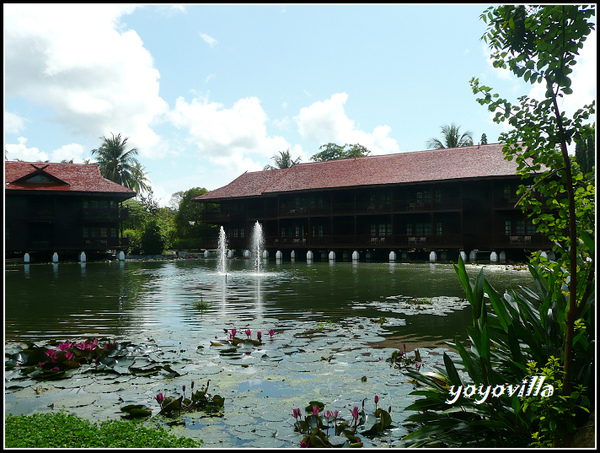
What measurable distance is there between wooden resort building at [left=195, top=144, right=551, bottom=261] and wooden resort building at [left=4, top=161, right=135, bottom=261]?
9.15 metres

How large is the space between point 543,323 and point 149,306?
406 inches

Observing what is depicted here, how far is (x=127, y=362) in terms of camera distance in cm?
636

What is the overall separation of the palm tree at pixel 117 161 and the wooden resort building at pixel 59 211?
14161 mm

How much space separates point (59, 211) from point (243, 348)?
40.3 meters

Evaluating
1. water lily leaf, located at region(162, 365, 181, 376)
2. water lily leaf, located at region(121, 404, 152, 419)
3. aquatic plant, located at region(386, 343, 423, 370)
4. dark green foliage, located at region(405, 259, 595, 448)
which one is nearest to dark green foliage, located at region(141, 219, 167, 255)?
water lily leaf, located at region(162, 365, 181, 376)

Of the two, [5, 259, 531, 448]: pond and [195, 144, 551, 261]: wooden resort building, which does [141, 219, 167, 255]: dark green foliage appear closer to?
[195, 144, 551, 261]: wooden resort building

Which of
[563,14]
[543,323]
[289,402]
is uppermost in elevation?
[563,14]

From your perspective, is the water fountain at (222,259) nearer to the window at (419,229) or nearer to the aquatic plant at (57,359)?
the window at (419,229)

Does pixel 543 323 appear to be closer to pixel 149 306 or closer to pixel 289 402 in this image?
pixel 289 402

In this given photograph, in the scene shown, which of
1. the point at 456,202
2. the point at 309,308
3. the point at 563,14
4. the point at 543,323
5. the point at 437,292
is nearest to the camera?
the point at 563,14

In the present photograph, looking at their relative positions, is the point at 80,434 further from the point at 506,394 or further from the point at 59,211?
the point at 59,211

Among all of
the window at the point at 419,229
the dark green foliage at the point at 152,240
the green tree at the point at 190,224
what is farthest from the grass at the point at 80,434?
the green tree at the point at 190,224

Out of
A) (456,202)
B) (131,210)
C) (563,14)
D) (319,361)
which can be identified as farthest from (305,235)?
(563,14)

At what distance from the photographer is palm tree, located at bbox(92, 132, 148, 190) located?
59.5m
